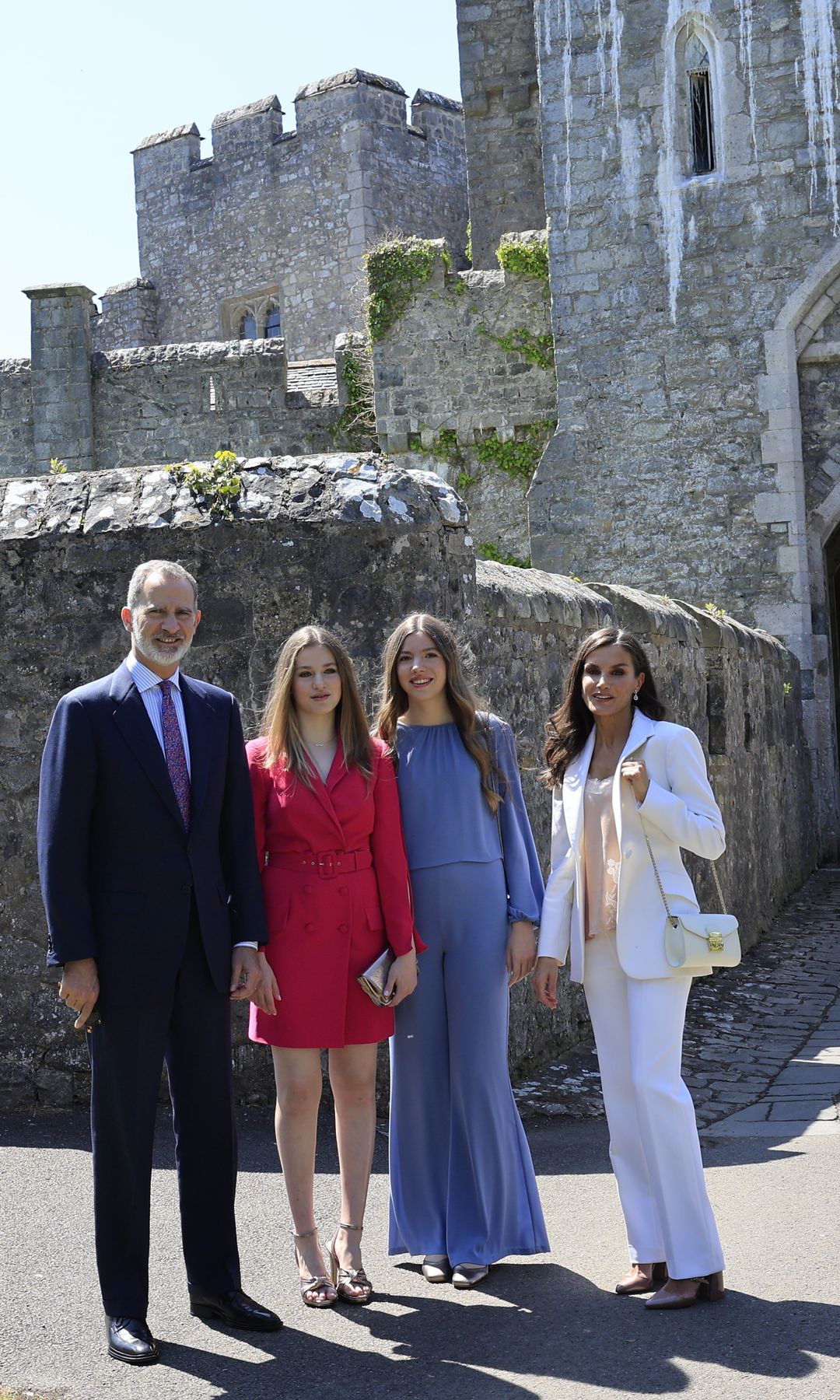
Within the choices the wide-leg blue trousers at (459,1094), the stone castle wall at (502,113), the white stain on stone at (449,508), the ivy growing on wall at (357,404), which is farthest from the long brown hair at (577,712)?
the stone castle wall at (502,113)

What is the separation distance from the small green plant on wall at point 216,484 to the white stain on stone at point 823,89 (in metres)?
10.3

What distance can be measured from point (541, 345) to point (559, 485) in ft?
5.11

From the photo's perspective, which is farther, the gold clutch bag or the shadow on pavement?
the gold clutch bag

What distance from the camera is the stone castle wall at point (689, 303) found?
14.0m

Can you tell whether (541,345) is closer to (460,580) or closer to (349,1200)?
(460,580)

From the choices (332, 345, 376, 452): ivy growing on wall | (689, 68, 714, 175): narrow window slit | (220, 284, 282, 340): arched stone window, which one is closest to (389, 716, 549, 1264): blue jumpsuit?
(689, 68, 714, 175): narrow window slit

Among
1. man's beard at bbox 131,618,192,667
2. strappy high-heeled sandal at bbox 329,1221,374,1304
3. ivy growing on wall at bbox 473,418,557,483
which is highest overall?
ivy growing on wall at bbox 473,418,557,483

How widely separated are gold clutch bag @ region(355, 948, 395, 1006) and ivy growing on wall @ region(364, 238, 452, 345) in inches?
504

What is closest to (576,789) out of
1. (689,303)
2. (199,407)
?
(689,303)

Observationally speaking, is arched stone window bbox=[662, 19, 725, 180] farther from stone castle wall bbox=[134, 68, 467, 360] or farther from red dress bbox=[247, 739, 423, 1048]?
stone castle wall bbox=[134, 68, 467, 360]

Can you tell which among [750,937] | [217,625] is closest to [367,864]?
[217,625]

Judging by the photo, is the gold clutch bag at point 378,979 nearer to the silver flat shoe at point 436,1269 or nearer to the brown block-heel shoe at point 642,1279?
the silver flat shoe at point 436,1269

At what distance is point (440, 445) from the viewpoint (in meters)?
15.7

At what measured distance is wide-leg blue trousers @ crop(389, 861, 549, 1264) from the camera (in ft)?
12.5
